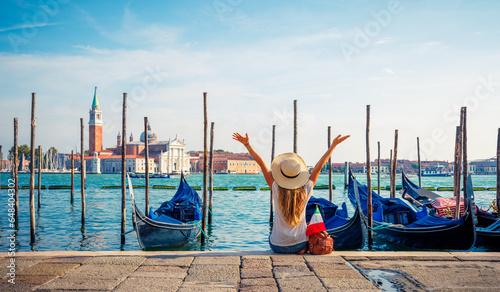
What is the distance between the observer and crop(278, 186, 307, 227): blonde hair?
10.9 ft

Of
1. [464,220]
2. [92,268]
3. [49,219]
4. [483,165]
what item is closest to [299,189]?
[92,268]

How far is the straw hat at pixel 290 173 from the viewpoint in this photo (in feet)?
10.8

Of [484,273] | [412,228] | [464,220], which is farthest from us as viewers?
[412,228]

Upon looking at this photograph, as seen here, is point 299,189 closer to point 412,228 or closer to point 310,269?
point 310,269

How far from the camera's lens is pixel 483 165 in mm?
88125

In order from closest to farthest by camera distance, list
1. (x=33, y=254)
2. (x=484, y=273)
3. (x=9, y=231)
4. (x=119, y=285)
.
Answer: (x=119, y=285) < (x=484, y=273) < (x=33, y=254) < (x=9, y=231)

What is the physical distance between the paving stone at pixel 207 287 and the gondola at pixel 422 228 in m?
2.96

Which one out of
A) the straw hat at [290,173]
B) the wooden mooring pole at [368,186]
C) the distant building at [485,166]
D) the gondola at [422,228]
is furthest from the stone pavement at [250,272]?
the distant building at [485,166]

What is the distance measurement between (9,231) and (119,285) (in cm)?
828

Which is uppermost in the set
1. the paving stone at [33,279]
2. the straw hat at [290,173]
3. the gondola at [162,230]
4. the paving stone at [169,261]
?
the straw hat at [290,173]

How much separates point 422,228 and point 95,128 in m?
77.5

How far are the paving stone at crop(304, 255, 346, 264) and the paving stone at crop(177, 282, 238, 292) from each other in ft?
2.72

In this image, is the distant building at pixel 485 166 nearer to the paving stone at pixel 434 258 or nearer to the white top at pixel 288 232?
the paving stone at pixel 434 258

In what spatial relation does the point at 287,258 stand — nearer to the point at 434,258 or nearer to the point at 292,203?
the point at 292,203
